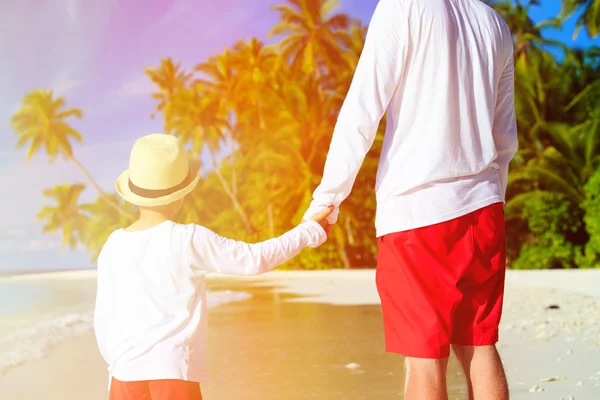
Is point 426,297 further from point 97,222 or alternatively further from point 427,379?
point 97,222

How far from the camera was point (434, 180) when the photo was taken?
137 cm

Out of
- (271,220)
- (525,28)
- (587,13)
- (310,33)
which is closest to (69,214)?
(271,220)

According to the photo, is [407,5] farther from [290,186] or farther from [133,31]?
[133,31]

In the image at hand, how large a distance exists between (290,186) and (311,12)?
18.8 ft

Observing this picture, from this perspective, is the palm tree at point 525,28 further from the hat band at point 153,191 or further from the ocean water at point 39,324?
the hat band at point 153,191

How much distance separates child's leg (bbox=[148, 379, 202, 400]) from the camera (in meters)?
1.49

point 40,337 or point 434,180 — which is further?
point 40,337

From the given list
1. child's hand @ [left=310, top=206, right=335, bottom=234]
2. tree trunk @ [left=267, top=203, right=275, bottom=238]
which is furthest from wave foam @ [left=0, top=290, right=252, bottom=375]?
tree trunk @ [left=267, top=203, right=275, bottom=238]

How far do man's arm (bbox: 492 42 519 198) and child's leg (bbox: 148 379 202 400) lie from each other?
784 millimetres

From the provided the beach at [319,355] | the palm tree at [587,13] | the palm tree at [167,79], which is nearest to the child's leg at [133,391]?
the beach at [319,355]

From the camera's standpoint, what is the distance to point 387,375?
312 centimetres

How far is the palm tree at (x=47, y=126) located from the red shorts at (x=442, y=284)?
2893cm

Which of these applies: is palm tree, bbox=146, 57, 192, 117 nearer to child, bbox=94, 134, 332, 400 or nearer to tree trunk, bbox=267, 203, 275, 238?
Answer: tree trunk, bbox=267, 203, 275, 238

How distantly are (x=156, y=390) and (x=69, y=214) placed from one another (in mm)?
33857
